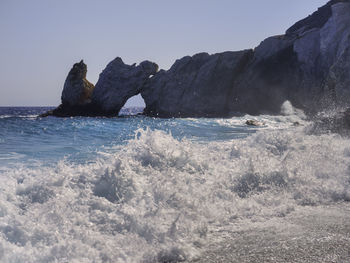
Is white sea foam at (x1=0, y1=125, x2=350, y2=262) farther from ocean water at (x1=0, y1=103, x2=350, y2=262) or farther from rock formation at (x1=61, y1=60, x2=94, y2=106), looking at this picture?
rock formation at (x1=61, y1=60, x2=94, y2=106)

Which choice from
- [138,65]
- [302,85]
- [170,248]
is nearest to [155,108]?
[138,65]

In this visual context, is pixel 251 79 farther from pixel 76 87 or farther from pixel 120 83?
pixel 76 87

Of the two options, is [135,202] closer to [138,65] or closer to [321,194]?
[321,194]

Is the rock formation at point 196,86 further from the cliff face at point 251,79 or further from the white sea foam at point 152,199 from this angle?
the white sea foam at point 152,199

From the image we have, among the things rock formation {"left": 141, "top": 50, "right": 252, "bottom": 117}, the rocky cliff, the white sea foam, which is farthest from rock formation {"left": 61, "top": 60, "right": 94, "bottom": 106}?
the white sea foam

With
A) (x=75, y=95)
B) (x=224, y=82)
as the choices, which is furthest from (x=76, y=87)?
(x=224, y=82)

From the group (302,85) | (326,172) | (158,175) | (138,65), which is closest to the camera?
(158,175)

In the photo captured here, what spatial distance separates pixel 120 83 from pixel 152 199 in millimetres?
46622

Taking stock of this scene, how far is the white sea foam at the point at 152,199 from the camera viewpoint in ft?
11.5

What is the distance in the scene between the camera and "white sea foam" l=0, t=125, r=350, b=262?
11.5 feet

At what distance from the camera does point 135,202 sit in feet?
15.1

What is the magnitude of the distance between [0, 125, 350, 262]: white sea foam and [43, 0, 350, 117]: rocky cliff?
3100 centimetres

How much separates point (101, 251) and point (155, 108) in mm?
47393

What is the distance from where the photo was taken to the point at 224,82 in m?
46.2
